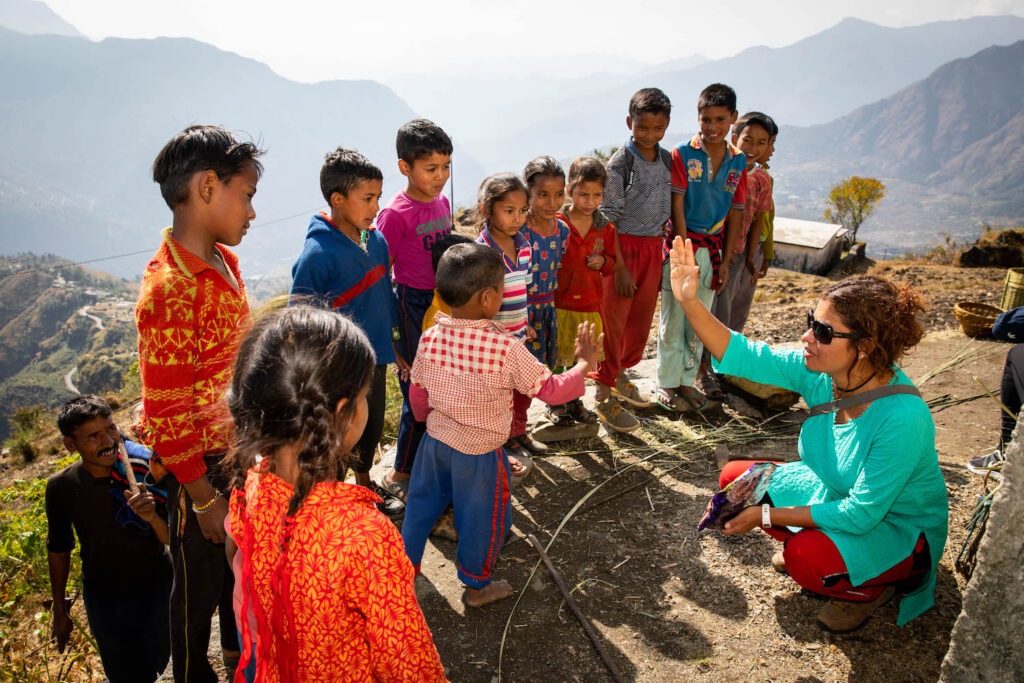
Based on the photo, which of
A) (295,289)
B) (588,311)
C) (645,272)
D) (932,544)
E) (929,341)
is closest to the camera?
(932,544)

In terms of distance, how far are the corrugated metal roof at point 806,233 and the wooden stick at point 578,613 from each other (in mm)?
14804

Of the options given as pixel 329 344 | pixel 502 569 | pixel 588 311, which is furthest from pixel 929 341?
pixel 329 344

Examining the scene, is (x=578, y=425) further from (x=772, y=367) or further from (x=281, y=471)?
(x=281, y=471)

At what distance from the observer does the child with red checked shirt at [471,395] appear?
227 centimetres

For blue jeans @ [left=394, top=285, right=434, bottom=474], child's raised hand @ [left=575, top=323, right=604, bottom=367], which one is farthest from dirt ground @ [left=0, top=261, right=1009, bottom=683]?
child's raised hand @ [left=575, top=323, right=604, bottom=367]

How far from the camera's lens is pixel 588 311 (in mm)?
4055

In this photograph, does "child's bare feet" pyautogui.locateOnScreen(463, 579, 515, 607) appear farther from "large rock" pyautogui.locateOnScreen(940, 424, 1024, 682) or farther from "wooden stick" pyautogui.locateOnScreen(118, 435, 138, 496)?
"large rock" pyautogui.locateOnScreen(940, 424, 1024, 682)

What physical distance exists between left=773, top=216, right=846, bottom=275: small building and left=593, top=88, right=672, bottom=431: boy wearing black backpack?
12.2m

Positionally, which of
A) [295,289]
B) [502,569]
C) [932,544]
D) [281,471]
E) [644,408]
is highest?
[295,289]

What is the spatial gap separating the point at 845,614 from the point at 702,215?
9.56 ft

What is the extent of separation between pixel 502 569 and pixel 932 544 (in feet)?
6.21

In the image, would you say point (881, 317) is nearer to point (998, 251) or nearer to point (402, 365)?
point (402, 365)

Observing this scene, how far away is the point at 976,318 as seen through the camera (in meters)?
5.71

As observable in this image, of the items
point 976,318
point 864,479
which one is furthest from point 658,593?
point 976,318
